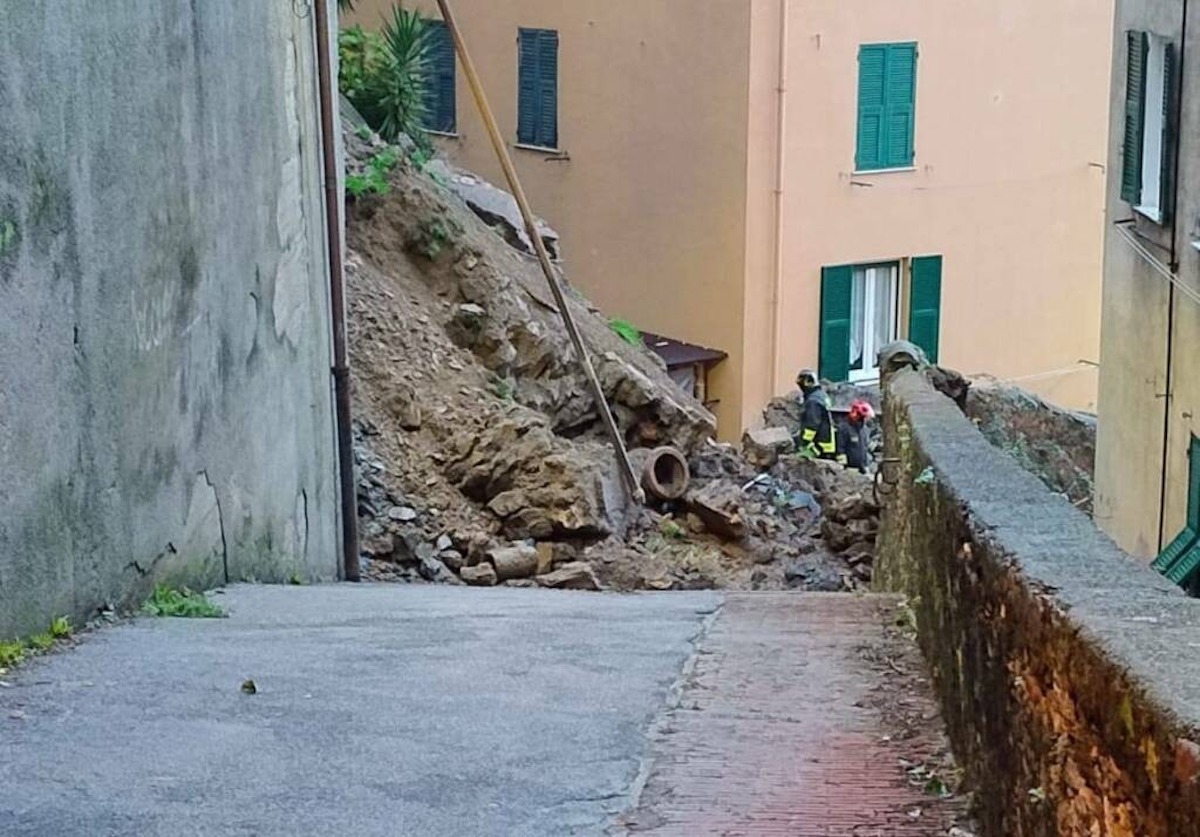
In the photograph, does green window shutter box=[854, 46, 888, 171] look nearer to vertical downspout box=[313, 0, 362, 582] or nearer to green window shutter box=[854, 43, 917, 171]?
green window shutter box=[854, 43, 917, 171]

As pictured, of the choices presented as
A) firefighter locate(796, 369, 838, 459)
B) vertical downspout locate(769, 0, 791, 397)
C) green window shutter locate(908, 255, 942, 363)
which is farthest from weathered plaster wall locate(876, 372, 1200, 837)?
green window shutter locate(908, 255, 942, 363)

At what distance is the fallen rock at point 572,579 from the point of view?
37.7 feet

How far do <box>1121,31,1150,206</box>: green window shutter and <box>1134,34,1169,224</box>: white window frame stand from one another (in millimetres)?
30

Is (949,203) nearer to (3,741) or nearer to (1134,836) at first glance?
(3,741)

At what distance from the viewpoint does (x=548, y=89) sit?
22703 mm

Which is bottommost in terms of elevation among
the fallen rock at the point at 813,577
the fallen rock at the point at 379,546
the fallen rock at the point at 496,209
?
the fallen rock at the point at 813,577

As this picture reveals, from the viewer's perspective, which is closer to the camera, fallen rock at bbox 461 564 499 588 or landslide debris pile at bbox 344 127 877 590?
fallen rock at bbox 461 564 499 588

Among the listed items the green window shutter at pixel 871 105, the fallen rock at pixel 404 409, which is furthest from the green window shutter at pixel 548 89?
the fallen rock at pixel 404 409

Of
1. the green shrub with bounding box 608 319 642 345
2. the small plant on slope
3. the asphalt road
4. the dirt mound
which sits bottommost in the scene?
the dirt mound

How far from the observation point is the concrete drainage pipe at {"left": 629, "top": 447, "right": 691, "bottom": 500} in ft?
44.5

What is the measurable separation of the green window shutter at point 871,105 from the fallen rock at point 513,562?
10.9 m

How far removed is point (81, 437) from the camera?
20.1ft

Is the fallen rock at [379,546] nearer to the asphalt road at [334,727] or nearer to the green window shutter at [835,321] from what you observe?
the asphalt road at [334,727]

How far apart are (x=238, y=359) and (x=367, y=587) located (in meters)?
1.66
